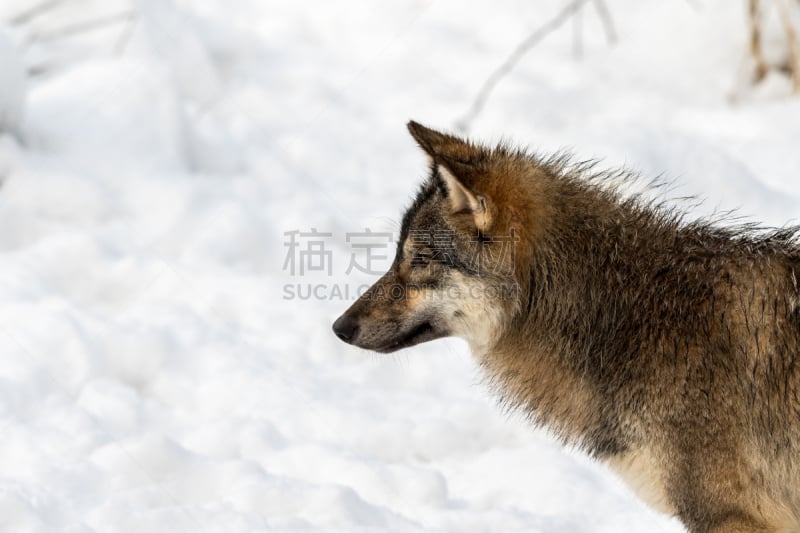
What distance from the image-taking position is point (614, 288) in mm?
4621

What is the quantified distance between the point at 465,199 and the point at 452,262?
29 centimetres

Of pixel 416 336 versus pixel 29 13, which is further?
pixel 29 13

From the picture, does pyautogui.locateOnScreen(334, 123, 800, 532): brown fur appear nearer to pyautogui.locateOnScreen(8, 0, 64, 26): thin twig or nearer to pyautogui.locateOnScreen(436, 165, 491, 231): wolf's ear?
pyautogui.locateOnScreen(436, 165, 491, 231): wolf's ear

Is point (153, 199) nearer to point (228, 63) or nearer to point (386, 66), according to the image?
point (228, 63)

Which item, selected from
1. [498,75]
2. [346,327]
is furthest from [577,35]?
[346,327]

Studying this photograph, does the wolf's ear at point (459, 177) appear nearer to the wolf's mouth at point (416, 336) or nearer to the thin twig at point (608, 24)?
the wolf's mouth at point (416, 336)

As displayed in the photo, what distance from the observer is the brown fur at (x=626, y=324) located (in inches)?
166

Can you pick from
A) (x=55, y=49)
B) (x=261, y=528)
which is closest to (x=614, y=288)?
(x=261, y=528)

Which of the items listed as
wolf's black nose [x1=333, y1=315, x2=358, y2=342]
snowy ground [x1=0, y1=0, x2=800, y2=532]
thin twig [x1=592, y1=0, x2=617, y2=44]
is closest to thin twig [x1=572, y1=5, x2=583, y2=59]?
snowy ground [x1=0, y1=0, x2=800, y2=532]

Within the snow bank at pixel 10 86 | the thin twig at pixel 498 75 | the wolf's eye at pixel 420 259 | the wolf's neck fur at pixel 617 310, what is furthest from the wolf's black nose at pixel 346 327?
the thin twig at pixel 498 75

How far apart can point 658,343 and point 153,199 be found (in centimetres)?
505

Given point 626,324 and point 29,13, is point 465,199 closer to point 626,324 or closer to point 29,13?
point 626,324

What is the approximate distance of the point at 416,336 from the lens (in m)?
4.86

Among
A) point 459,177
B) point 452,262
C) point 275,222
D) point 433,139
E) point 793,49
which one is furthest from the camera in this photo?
point 793,49
